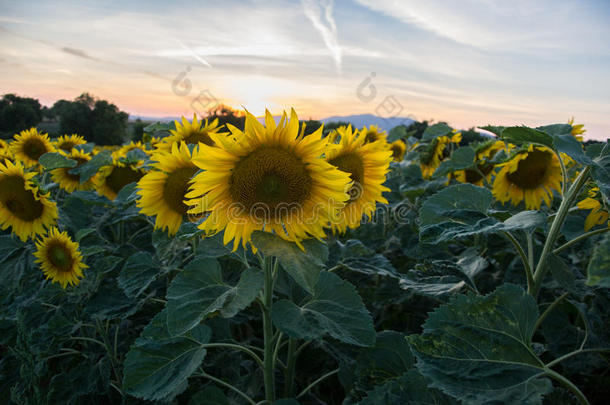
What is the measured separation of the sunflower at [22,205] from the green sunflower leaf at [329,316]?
208cm

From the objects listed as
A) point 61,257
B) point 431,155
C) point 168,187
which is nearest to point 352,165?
point 168,187

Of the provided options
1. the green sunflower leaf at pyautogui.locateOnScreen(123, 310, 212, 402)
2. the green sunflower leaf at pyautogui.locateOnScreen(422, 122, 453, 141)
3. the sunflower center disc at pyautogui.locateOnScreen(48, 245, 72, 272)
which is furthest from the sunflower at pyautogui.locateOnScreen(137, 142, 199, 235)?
the green sunflower leaf at pyautogui.locateOnScreen(422, 122, 453, 141)

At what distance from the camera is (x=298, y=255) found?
49.6 inches

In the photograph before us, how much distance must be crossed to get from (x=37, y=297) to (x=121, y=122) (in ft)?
214

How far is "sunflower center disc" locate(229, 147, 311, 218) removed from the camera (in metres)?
1.41

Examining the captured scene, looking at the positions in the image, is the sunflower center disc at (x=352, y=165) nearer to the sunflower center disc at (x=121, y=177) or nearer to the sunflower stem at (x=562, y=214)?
the sunflower stem at (x=562, y=214)

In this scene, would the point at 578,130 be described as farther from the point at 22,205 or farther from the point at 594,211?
the point at 22,205

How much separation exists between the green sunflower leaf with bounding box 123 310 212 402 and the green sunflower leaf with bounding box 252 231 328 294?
0.52m

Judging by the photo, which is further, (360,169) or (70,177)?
(70,177)

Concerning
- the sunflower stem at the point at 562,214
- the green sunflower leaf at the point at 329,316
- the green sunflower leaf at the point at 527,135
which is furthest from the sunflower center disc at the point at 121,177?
the sunflower stem at the point at 562,214

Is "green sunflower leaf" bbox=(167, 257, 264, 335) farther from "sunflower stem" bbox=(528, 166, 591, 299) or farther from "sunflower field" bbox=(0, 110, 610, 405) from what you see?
"sunflower stem" bbox=(528, 166, 591, 299)

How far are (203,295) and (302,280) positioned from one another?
44 centimetres

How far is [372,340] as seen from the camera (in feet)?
4.53

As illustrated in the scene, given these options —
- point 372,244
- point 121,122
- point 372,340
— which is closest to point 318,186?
point 372,340
